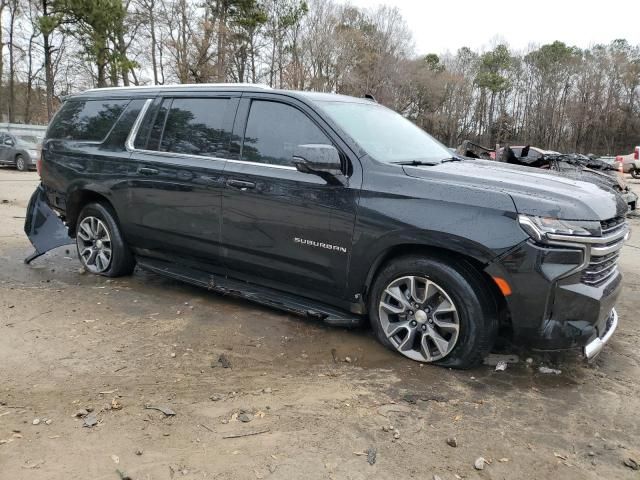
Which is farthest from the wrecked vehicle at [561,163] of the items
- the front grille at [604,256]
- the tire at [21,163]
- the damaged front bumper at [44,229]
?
the tire at [21,163]

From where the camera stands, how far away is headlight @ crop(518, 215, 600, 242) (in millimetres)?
3059

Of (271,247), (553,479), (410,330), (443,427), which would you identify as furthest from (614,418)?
(271,247)

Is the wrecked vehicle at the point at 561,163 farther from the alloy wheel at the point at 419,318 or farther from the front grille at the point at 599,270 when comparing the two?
the alloy wheel at the point at 419,318

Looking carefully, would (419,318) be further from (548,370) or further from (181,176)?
(181,176)

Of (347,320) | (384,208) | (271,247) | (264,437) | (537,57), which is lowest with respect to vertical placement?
(264,437)

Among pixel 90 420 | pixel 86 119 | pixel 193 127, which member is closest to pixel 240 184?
pixel 193 127

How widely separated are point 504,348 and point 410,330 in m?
0.84

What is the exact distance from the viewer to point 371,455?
2592 mm

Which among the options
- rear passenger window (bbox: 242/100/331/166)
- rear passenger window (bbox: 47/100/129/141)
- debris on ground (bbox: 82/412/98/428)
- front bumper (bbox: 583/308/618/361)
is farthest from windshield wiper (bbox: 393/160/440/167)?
rear passenger window (bbox: 47/100/129/141)

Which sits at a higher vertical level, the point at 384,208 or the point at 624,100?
the point at 624,100

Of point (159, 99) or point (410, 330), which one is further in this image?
point (159, 99)

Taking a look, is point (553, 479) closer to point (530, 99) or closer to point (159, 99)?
point (159, 99)

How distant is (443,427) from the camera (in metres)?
2.86

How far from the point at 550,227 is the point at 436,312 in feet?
2.93
